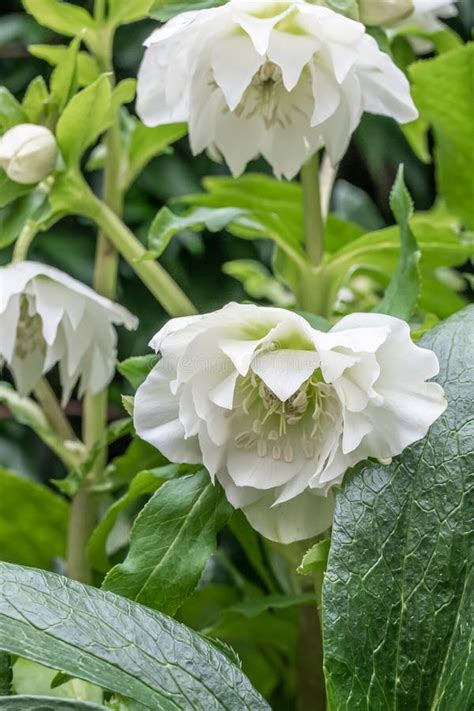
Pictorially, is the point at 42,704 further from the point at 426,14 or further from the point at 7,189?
the point at 426,14

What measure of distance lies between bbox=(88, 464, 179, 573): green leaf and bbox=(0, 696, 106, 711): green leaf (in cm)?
16

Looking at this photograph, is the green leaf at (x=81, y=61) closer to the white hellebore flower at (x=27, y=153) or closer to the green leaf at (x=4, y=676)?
the white hellebore flower at (x=27, y=153)

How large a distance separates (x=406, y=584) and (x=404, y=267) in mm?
146

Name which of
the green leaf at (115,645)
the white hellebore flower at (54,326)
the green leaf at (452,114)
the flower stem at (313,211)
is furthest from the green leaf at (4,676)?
the green leaf at (452,114)

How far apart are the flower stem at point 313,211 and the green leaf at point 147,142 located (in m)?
0.08

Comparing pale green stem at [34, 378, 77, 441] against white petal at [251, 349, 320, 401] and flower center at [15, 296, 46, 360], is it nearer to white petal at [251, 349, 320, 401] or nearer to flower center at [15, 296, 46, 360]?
flower center at [15, 296, 46, 360]

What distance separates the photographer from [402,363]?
332 millimetres

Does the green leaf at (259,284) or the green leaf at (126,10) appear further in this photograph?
the green leaf at (259,284)

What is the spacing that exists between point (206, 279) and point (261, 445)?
0.79 metres

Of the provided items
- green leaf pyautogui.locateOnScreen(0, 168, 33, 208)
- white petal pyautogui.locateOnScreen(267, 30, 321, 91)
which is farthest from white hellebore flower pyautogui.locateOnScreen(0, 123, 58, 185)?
white petal pyautogui.locateOnScreen(267, 30, 321, 91)

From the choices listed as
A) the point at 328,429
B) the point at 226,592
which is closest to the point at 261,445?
the point at 328,429

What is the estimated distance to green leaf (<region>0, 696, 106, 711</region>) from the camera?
9.9 inches

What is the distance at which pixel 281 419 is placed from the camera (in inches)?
14.4

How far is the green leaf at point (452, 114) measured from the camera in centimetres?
55
